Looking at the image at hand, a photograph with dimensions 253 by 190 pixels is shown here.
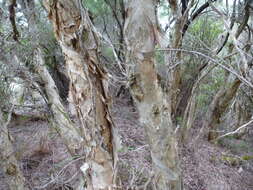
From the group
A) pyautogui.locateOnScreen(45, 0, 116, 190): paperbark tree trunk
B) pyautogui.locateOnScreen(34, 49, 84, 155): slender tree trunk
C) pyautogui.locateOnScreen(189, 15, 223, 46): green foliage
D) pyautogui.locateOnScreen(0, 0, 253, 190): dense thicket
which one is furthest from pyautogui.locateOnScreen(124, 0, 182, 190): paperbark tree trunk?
pyautogui.locateOnScreen(189, 15, 223, 46): green foliage

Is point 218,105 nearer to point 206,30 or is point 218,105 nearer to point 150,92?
point 206,30

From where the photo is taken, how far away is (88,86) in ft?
2.88

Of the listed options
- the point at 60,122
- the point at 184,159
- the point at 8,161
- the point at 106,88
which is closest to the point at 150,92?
the point at 106,88

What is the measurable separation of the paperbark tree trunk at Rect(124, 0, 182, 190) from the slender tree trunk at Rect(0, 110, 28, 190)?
1446 millimetres

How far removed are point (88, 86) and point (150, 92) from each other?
806 millimetres

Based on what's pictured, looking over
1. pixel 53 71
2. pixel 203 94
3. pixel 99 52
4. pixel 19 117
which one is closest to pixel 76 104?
pixel 99 52

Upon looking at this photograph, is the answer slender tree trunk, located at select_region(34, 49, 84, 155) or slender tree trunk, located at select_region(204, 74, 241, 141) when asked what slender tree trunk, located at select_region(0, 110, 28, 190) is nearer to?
slender tree trunk, located at select_region(34, 49, 84, 155)

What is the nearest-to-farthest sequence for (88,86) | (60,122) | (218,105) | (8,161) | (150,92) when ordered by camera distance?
(88,86)
(150,92)
(8,161)
(60,122)
(218,105)

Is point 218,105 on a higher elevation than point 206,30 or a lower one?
lower

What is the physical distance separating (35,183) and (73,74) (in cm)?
304

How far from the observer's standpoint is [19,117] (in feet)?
19.4

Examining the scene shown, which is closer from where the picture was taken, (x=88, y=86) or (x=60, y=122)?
(x=88, y=86)

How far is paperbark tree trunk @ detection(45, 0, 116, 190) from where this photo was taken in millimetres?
Answer: 853

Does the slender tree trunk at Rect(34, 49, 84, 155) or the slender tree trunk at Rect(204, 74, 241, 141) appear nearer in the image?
the slender tree trunk at Rect(34, 49, 84, 155)
